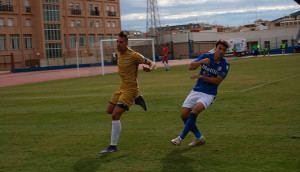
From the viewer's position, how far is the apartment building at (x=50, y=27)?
196 feet

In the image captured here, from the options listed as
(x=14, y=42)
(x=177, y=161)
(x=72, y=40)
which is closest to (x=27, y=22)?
(x=14, y=42)

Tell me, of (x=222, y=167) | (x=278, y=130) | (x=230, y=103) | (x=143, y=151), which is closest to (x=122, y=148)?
(x=143, y=151)

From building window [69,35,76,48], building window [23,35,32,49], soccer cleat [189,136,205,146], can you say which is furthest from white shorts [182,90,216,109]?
building window [69,35,76,48]

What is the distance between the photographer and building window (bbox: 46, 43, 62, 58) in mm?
65125

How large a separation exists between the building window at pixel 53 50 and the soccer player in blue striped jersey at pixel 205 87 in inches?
2435

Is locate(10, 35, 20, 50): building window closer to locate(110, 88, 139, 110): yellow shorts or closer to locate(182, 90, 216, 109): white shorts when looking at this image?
locate(110, 88, 139, 110): yellow shorts

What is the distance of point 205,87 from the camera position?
253 inches

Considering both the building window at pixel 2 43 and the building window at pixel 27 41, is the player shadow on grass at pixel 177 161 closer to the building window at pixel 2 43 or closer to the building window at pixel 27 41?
the building window at pixel 2 43

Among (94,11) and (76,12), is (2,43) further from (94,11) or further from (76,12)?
(94,11)

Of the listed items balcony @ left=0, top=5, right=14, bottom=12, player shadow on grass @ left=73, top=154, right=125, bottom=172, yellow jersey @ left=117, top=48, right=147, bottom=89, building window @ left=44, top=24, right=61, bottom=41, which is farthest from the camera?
building window @ left=44, top=24, right=61, bottom=41

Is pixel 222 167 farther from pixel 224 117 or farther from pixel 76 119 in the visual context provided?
pixel 76 119

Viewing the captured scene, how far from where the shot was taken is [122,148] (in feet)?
21.4

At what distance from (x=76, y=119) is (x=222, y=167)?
544 cm

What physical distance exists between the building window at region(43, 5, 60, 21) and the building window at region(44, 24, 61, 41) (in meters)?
1.29
